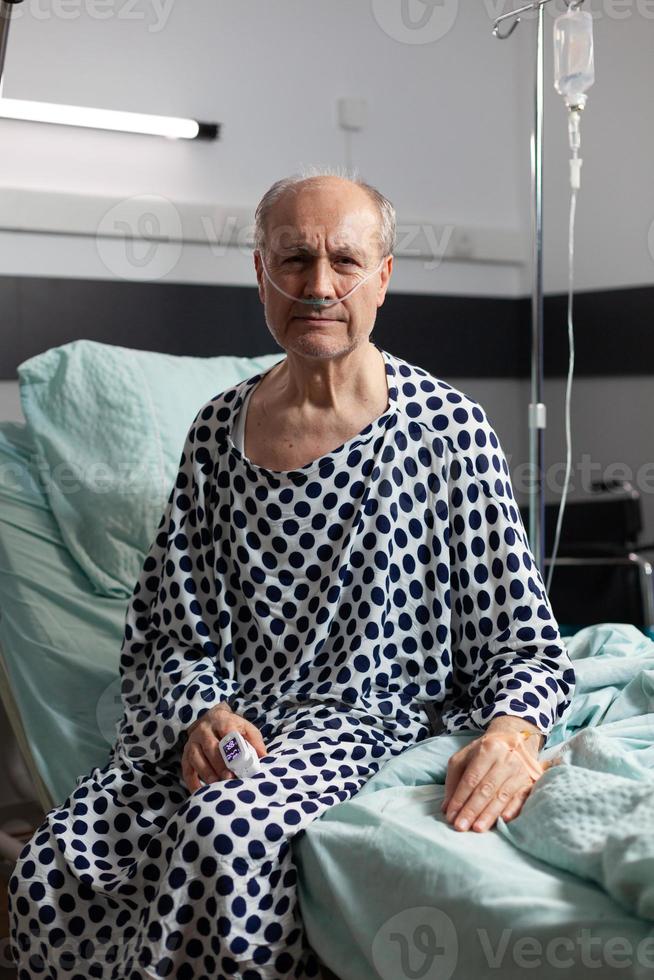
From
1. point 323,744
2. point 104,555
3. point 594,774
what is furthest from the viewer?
point 104,555

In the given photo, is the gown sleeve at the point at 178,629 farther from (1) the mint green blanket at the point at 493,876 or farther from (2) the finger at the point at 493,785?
(2) the finger at the point at 493,785

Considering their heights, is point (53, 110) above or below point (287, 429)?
above

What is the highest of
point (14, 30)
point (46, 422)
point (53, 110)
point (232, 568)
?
point (14, 30)

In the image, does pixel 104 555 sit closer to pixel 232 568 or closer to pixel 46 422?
pixel 46 422

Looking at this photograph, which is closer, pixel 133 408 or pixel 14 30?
pixel 133 408

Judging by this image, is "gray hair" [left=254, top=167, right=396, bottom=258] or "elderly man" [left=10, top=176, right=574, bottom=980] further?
"gray hair" [left=254, top=167, right=396, bottom=258]

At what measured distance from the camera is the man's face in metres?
1.72

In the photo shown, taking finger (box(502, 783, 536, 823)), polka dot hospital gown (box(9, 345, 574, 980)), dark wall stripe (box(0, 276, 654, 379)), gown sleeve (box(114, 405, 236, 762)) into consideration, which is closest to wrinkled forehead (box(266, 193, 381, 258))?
polka dot hospital gown (box(9, 345, 574, 980))

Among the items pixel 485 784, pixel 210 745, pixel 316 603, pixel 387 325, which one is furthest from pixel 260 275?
pixel 387 325

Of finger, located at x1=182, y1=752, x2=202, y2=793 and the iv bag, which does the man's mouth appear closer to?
finger, located at x1=182, y1=752, x2=202, y2=793

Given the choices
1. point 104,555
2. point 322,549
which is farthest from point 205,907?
point 104,555

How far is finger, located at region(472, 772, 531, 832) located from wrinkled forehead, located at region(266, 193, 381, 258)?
80 cm

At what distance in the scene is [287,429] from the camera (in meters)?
1.83

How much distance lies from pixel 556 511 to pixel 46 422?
5.42ft
